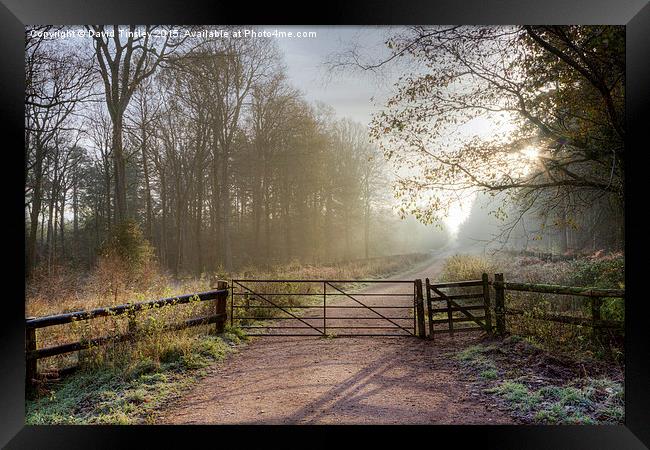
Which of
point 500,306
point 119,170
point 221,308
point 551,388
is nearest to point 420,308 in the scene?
point 500,306

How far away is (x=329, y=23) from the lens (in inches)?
148

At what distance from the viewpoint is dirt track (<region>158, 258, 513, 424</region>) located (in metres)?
3.62

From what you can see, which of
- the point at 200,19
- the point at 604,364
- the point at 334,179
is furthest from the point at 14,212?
the point at 604,364

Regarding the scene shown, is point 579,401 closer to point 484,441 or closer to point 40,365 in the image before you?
point 484,441

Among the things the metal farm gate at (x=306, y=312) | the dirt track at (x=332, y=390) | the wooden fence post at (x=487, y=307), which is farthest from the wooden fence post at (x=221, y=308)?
the wooden fence post at (x=487, y=307)

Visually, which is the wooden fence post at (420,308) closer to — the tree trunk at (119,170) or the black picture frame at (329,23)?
the black picture frame at (329,23)

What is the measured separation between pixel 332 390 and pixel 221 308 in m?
2.95

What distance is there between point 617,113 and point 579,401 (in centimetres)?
373

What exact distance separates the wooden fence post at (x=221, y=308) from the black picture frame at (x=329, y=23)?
2.56 meters

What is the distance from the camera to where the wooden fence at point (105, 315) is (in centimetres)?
386

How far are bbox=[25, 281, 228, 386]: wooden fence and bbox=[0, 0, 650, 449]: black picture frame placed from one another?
16 centimetres

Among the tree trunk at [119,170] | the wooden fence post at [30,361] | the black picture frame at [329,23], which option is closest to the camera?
the black picture frame at [329,23]

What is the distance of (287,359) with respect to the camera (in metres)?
5.08

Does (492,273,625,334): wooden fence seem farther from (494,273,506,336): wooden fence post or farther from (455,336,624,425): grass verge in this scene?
(455,336,624,425): grass verge
